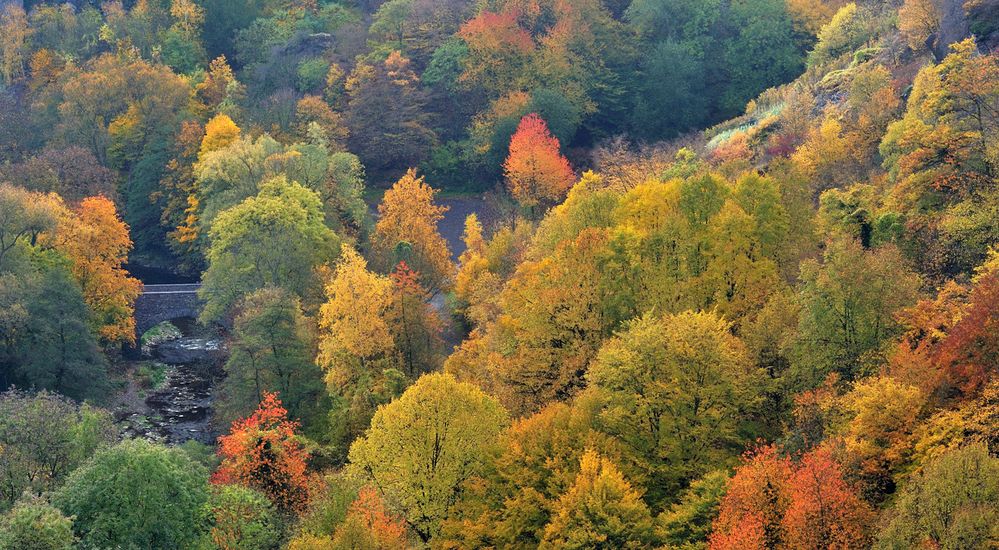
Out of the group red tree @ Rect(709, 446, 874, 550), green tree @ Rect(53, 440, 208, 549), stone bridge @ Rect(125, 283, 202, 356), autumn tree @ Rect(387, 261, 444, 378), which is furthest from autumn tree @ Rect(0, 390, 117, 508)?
stone bridge @ Rect(125, 283, 202, 356)

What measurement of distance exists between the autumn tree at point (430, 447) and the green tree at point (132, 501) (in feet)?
27.3

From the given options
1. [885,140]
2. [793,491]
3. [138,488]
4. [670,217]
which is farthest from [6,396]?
[885,140]

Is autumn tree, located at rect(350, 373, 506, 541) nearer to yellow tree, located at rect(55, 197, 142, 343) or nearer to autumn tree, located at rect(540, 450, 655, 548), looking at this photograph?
autumn tree, located at rect(540, 450, 655, 548)

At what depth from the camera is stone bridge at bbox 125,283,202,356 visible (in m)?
88.4

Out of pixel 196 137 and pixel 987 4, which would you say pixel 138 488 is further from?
pixel 196 137

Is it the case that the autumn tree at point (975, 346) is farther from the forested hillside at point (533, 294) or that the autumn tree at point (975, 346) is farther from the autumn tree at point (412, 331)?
the autumn tree at point (412, 331)

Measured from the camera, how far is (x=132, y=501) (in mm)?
45719

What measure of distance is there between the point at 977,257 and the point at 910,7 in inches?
1010

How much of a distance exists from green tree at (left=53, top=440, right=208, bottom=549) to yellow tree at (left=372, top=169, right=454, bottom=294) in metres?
32.0

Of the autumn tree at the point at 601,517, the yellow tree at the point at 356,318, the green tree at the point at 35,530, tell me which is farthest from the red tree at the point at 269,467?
the autumn tree at the point at 601,517

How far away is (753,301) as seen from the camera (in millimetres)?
54750

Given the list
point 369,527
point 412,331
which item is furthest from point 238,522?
point 412,331

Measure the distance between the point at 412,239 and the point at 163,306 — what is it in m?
21.8

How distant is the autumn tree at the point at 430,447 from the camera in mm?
50625
